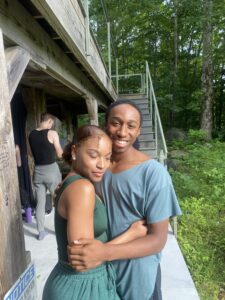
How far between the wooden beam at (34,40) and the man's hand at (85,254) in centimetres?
140

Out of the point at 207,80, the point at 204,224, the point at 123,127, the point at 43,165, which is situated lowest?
the point at 204,224

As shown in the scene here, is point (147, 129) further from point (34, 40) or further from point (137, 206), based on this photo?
point (137, 206)

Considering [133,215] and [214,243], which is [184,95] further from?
[133,215]

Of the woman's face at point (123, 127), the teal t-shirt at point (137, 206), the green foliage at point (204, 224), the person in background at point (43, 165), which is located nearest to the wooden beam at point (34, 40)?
the person in background at point (43, 165)

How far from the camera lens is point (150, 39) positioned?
1920 cm

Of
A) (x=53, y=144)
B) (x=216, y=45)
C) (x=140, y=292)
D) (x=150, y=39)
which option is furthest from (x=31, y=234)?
(x=150, y=39)

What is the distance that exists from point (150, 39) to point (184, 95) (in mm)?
3969

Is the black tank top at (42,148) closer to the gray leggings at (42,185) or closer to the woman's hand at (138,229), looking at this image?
the gray leggings at (42,185)

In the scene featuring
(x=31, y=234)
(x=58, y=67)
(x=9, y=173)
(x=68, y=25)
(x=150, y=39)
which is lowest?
(x=31, y=234)

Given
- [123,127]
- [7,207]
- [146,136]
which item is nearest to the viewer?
[123,127]

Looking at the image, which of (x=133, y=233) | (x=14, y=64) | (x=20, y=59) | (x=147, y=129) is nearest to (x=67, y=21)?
(x=20, y=59)

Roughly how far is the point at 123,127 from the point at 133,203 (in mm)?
359

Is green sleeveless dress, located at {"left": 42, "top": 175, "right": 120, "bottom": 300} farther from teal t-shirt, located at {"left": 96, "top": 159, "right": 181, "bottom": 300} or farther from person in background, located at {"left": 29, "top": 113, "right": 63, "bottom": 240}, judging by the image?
person in background, located at {"left": 29, "top": 113, "right": 63, "bottom": 240}

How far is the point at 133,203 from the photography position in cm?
143
